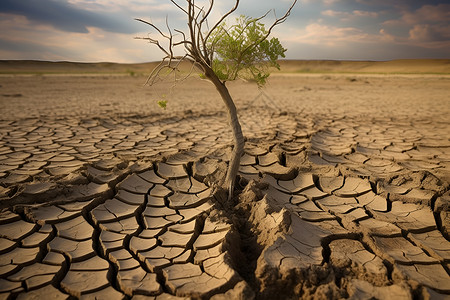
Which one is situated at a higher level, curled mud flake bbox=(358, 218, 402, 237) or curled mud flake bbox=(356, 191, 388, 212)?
curled mud flake bbox=(358, 218, 402, 237)

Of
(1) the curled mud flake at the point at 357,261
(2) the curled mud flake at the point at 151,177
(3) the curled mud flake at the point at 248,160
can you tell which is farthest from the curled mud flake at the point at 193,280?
(3) the curled mud flake at the point at 248,160

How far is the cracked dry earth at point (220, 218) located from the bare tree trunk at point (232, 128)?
0.14m

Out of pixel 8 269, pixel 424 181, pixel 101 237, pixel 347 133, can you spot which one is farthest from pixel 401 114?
pixel 8 269

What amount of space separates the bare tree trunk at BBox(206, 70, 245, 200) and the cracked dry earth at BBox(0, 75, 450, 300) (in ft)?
0.47

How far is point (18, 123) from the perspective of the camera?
5.02m

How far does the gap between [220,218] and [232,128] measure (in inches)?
28.2

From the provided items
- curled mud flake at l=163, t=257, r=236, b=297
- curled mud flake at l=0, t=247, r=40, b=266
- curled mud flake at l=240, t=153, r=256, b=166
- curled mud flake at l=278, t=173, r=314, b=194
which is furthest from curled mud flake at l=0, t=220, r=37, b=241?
curled mud flake at l=278, t=173, r=314, b=194

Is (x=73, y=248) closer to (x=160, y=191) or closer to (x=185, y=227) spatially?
(x=185, y=227)

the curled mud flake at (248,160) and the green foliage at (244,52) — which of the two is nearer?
the green foliage at (244,52)

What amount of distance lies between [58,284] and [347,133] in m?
4.43

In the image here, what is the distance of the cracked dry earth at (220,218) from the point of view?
5.07ft

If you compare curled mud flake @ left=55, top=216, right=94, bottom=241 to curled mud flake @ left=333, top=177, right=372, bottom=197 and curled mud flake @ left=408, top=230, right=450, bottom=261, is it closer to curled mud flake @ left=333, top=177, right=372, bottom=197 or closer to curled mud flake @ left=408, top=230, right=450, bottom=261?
curled mud flake @ left=333, top=177, right=372, bottom=197

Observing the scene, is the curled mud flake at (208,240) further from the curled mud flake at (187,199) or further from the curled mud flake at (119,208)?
the curled mud flake at (119,208)

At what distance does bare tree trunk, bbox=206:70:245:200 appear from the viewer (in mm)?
2155
